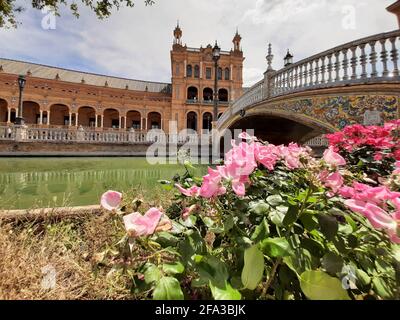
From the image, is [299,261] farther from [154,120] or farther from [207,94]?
[207,94]

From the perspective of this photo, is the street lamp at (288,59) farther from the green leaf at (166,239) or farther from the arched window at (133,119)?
the arched window at (133,119)

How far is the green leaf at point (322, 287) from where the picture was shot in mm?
751

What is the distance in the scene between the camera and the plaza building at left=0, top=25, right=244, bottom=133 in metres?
31.3

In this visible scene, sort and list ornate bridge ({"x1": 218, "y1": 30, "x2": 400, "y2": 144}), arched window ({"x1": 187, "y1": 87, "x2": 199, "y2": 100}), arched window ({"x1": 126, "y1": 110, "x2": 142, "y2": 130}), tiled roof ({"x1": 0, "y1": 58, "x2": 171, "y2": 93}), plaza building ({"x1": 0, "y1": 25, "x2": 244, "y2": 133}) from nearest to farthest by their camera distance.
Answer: ornate bridge ({"x1": 218, "y1": 30, "x2": 400, "y2": 144})
plaza building ({"x1": 0, "y1": 25, "x2": 244, "y2": 133})
tiled roof ({"x1": 0, "y1": 58, "x2": 171, "y2": 93})
arched window ({"x1": 126, "y1": 110, "x2": 142, "y2": 130})
arched window ({"x1": 187, "y1": 87, "x2": 199, "y2": 100})

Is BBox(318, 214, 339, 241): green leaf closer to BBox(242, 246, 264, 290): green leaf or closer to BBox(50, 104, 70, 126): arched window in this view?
BBox(242, 246, 264, 290): green leaf

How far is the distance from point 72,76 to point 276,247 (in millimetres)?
43328

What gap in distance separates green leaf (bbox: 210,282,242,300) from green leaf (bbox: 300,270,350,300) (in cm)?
24

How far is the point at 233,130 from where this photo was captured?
48.0 feet

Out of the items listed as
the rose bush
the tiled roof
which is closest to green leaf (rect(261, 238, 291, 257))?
the rose bush

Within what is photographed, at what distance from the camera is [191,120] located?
38.0m

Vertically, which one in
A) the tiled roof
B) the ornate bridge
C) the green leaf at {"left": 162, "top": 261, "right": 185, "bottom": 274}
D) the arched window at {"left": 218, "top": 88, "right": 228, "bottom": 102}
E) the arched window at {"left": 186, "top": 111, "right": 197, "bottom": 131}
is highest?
the tiled roof

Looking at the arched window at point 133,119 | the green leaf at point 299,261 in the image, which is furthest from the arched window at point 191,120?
the green leaf at point 299,261

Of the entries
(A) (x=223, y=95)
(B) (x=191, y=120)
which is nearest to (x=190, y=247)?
(B) (x=191, y=120)

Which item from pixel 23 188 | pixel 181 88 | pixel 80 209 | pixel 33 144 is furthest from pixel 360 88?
pixel 181 88
